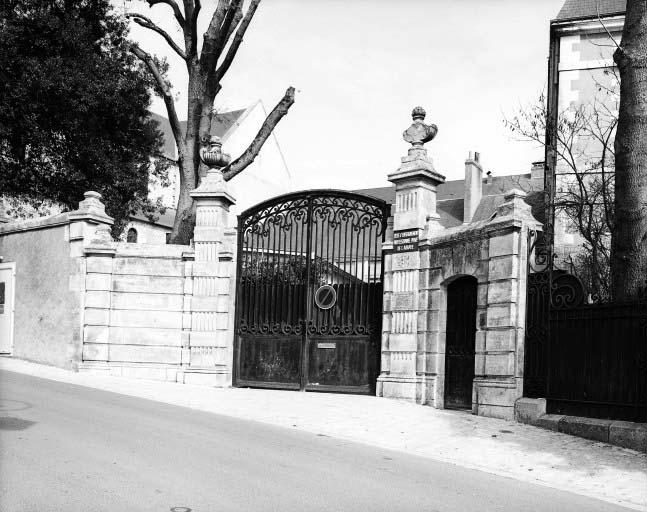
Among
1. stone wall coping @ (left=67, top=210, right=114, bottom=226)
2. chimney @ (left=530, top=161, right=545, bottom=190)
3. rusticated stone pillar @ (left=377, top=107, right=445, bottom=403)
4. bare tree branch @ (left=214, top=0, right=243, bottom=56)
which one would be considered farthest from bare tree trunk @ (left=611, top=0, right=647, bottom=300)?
chimney @ (left=530, top=161, right=545, bottom=190)

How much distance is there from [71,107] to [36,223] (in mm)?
6014

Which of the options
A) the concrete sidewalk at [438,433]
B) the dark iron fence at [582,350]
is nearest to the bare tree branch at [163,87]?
the concrete sidewalk at [438,433]

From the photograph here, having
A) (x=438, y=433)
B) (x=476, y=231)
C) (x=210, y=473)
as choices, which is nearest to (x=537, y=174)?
(x=476, y=231)

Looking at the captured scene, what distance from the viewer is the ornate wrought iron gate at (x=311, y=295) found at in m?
13.4

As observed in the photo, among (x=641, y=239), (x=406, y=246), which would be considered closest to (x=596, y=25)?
(x=406, y=246)

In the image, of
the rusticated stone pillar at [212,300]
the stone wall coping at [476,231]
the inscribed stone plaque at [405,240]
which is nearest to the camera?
the stone wall coping at [476,231]

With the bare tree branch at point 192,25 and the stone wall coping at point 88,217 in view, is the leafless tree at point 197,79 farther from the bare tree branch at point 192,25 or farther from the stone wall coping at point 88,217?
the stone wall coping at point 88,217

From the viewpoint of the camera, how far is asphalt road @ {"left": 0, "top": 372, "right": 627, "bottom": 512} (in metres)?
5.65

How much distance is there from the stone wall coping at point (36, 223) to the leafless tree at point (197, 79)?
4069 millimetres

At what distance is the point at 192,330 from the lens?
14102 millimetres

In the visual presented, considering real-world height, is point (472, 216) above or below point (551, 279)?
above

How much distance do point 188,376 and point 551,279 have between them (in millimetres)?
7362

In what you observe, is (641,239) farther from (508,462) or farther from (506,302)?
(508,462)

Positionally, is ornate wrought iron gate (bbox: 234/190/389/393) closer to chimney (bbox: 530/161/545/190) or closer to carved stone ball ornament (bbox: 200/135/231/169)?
carved stone ball ornament (bbox: 200/135/231/169)
